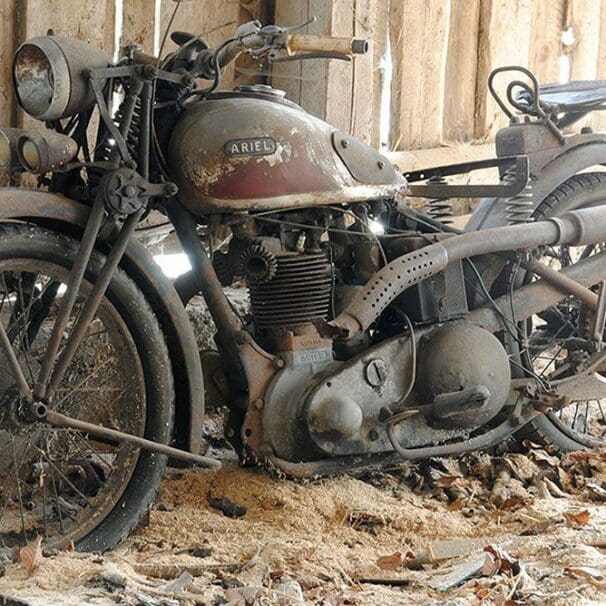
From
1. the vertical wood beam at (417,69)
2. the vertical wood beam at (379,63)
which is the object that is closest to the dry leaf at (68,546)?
the vertical wood beam at (379,63)

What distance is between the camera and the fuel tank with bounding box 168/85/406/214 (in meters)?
3.63

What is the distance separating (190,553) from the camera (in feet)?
11.4

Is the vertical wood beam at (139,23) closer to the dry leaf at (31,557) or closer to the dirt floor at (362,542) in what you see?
the dirt floor at (362,542)

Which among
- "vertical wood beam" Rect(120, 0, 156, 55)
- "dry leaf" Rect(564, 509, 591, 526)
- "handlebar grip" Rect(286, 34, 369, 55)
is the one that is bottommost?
"dry leaf" Rect(564, 509, 591, 526)

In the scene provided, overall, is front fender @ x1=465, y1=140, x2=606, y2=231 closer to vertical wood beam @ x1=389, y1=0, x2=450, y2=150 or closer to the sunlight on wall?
the sunlight on wall

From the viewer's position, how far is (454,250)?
4.11 metres

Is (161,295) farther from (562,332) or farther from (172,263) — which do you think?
(562,332)

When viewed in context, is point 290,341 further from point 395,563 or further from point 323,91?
point 323,91

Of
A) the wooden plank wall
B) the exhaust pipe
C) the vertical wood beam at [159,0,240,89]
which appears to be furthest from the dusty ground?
the vertical wood beam at [159,0,240,89]

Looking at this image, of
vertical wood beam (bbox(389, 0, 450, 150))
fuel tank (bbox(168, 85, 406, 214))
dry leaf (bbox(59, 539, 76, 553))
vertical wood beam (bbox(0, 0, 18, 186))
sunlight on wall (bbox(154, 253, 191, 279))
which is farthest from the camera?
vertical wood beam (bbox(389, 0, 450, 150))

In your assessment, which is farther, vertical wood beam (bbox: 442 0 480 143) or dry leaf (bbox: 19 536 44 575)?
vertical wood beam (bbox: 442 0 480 143)

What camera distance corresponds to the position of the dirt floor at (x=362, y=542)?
10.2ft

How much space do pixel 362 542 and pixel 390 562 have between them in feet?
0.73

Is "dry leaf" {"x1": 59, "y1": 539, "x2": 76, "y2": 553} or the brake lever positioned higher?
the brake lever
